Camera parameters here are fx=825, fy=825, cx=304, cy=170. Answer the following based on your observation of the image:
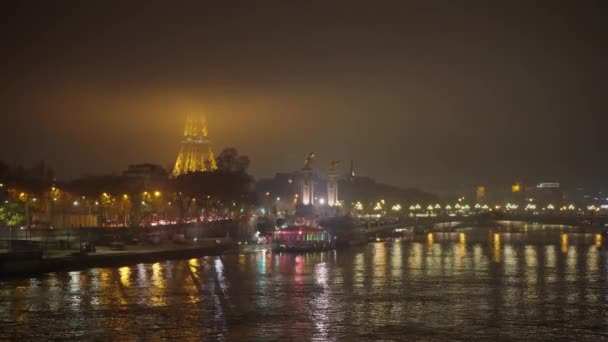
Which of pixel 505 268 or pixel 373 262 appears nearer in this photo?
pixel 505 268

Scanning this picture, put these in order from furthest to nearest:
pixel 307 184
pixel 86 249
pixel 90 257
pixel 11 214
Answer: pixel 307 184, pixel 11 214, pixel 86 249, pixel 90 257

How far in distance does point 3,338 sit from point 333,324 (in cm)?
1201

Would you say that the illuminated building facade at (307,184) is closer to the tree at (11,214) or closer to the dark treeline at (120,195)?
the dark treeline at (120,195)

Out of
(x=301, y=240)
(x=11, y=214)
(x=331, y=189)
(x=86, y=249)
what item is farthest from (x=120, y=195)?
(x=331, y=189)

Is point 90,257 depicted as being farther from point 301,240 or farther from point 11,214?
point 301,240

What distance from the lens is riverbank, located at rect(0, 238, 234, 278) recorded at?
49.5m

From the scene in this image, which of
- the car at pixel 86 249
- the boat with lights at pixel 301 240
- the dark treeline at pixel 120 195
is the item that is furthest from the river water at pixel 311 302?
the dark treeline at pixel 120 195

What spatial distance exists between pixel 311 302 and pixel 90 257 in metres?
23.3

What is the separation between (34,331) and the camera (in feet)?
99.5

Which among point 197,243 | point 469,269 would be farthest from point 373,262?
point 197,243

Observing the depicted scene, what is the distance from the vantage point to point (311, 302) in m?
38.7

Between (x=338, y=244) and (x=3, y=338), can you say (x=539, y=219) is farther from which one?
(x=3, y=338)

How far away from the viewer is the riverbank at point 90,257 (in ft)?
162

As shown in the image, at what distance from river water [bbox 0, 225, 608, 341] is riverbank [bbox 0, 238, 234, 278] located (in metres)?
1.38
